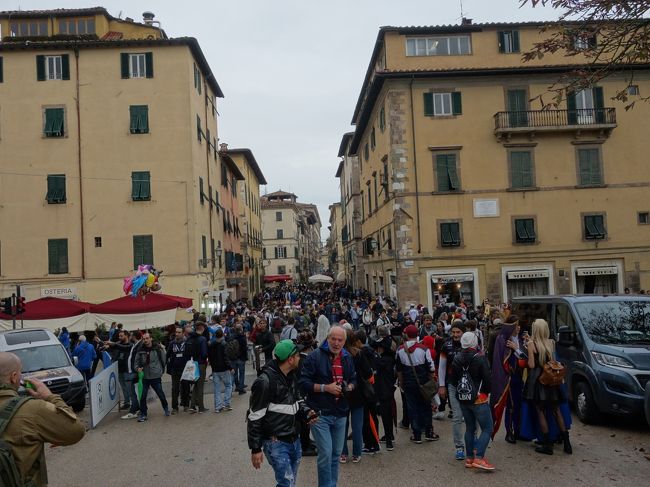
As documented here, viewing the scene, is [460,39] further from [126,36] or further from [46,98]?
[46,98]

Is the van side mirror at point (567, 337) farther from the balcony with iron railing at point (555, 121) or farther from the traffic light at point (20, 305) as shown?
the balcony with iron railing at point (555, 121)

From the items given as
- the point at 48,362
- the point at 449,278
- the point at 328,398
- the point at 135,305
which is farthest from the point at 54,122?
the point at 328,398

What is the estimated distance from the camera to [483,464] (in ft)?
21.2

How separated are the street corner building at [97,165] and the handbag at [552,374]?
20.3 metres

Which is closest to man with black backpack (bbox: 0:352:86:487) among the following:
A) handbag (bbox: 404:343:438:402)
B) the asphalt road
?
the asphalt road

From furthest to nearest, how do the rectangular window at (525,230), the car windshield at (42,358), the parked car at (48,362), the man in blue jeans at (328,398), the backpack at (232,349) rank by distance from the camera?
the rectangular window at (525,230) < the car windshield at (42,358) < the backpack at (232,349) < the parked car at (48,362) < the man in blue jeans at (328,398)

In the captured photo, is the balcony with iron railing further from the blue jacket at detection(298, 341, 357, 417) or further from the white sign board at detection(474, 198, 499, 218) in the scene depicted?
the blue jacket at detection(298, 341, 357, 417)

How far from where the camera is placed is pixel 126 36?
28.8 meters

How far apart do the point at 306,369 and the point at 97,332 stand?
1301 cm

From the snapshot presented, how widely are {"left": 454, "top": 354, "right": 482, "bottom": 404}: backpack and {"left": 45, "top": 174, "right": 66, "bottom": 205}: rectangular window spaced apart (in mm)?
23487

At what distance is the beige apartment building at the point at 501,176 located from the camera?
26219 mm

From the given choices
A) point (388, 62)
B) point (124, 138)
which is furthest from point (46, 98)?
point (388, 62)

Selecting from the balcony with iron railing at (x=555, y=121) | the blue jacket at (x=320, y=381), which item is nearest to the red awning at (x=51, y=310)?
the blue jacket at (x=320, y=381)

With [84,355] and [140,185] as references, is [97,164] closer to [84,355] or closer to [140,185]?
[140,185]
